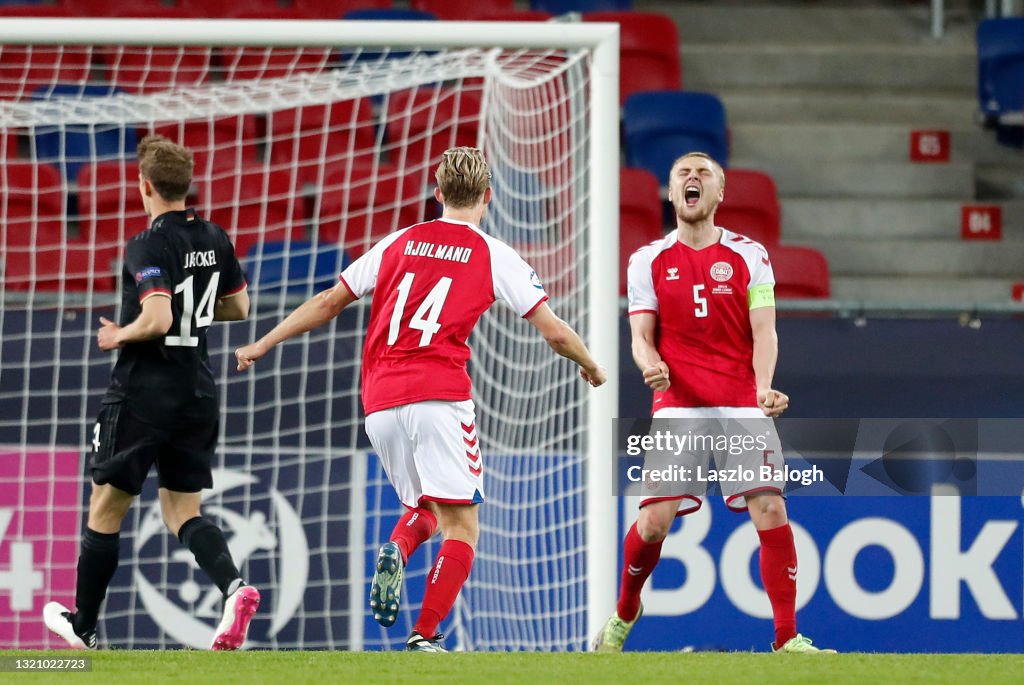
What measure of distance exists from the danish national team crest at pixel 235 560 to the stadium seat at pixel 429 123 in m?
2.04

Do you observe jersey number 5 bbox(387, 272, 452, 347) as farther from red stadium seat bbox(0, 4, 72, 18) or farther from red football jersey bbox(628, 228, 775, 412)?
red stadium seat bbox(0, 4, 72, 18)

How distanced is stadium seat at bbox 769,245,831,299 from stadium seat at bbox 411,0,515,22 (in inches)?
108

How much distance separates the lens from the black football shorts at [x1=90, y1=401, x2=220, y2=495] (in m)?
5.00

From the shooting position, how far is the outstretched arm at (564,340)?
4.60 m

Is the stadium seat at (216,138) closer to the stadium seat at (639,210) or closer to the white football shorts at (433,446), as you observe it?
the stadium seat at (639,210)

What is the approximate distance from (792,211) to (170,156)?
5373 millimetres

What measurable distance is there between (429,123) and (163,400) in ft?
11.1

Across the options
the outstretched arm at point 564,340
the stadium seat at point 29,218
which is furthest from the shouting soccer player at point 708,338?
the stadium seat at point 29,218

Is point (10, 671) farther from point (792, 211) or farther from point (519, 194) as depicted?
point (792, 211)

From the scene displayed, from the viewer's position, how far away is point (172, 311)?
16.4 feet

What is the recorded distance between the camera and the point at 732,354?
207 inches

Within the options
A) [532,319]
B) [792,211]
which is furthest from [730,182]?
[532,319]

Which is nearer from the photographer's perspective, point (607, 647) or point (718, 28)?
point (607, 647)

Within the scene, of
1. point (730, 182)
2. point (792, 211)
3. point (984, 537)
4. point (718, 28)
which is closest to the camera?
point (984, 537)
